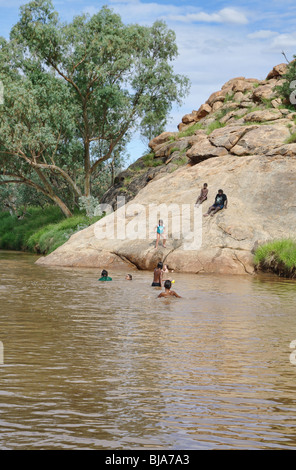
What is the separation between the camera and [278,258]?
23141 mm

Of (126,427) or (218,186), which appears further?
(218,186)

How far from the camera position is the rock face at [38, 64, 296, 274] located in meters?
24.9

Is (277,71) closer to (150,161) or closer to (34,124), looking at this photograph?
(150,161)

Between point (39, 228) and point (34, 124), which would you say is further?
point (39, 228)

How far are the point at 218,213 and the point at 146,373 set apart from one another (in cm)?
1884

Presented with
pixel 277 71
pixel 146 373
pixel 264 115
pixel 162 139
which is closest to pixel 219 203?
pixel 264 115

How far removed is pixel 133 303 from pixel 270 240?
1056 centimetres

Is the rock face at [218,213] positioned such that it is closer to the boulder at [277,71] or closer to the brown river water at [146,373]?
the boulder at [277,71]

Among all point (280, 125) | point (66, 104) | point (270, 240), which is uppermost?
point (66, 104)

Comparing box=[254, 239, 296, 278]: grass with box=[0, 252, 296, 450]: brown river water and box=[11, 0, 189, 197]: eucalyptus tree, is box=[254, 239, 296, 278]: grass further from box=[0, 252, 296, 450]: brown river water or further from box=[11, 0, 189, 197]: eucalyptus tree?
box=[11, 0, 189, 197]: eucalyptus tree

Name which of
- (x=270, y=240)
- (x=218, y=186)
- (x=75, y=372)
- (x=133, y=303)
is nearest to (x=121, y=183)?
(x=218, y=186)

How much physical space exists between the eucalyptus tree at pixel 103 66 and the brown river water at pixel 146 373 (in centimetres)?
2620
